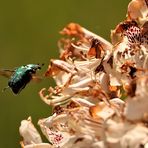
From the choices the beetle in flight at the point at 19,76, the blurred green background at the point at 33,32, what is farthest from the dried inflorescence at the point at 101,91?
the blurred green background at the point at 33,32

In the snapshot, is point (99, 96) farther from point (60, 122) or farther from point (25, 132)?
point (25, 132)

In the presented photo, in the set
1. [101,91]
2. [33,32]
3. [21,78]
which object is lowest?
[101,91]

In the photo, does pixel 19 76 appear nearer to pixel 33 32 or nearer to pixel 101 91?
pixel 101 91

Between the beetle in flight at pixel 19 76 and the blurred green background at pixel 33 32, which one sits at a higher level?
the blurred green background at pixel 33 32

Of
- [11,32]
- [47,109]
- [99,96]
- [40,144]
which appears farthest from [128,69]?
[11,32]

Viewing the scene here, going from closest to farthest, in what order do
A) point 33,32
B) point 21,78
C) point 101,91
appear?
point 101,91 < point 21,78 < point 33,32

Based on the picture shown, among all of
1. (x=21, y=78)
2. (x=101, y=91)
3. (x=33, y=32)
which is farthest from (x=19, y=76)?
(x=33, y=32)

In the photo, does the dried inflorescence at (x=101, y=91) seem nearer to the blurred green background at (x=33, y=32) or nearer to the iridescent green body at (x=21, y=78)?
the iridescent green body at (x=21, y=78)
